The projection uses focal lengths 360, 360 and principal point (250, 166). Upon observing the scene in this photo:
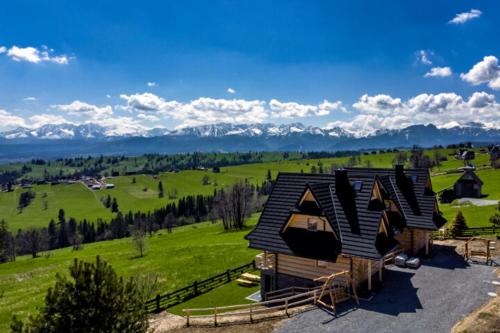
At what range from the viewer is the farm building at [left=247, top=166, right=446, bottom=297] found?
1164 inches

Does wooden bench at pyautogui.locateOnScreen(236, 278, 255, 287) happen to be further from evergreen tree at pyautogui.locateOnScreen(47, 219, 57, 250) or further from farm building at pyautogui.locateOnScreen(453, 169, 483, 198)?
evergreen tree at pyautogui.locateOnScreen(47, 219, 57, 250)

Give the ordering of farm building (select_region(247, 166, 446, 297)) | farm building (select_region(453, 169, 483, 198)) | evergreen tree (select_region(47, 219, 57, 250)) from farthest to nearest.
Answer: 1. evergreen tree (select_region(47, 219, 57, 250))
2. farm building (select_region(453, 169, 483, 198))
3. farm building (select_region(247, 166, 446, 297))

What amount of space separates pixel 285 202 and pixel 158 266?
3053 cm

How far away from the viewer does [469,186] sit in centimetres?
8919

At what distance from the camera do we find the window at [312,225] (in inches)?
1242

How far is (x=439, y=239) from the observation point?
155ft

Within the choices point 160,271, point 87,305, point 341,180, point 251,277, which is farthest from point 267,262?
point 160,271

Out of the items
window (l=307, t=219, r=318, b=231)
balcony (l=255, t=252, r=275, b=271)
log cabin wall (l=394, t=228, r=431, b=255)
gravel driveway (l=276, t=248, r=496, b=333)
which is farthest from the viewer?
log cabin wall (l=394, t=228, r=431, b=255)

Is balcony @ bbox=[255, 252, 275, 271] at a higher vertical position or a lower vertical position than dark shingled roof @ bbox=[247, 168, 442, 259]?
lower

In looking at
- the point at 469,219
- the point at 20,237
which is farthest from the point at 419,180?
the point at 20,237

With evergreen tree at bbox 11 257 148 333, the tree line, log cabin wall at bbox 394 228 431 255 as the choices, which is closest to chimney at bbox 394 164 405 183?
log cabin wall at bbox 394 228 431 255

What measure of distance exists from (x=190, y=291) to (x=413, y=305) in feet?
75.2

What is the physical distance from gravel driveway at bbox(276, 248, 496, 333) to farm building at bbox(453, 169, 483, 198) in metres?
62.7

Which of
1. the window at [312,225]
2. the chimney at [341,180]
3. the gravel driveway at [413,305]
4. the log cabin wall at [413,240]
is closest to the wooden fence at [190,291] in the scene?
the window at [312,225]
